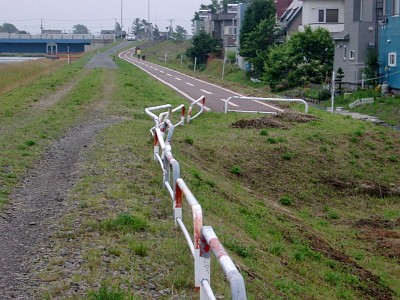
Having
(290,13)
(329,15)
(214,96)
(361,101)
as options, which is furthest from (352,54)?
(290,13)

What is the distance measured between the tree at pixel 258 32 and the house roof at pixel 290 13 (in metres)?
1.08

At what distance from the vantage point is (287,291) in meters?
8.02

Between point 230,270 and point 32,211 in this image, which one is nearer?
point 230,270

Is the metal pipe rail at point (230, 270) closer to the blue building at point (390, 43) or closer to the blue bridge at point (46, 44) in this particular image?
the blue building at point (390, 43)

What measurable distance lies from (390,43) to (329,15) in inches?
680

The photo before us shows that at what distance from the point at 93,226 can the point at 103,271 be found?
159 cm

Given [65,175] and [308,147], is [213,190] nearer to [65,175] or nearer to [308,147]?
[65,175]

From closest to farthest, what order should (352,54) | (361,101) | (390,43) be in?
1. (361,101)
2. (390,43)
3. (352,54)

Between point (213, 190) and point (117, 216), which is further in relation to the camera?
point (213, 190)

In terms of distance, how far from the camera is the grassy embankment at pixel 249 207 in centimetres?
732

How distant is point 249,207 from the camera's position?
12.9 meters

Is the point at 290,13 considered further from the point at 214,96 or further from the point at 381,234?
the point at 381,234

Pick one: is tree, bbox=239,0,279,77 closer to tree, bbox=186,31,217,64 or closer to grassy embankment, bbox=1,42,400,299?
tree, bbox=186,31,217,64

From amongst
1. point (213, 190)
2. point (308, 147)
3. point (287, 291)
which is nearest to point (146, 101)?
point (308, 147)
